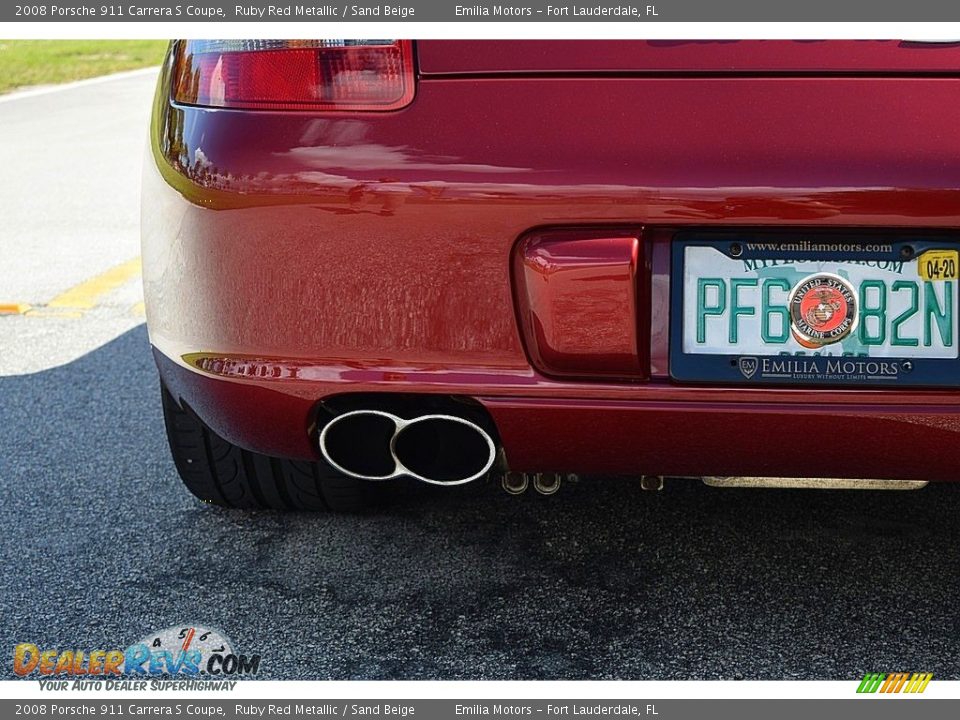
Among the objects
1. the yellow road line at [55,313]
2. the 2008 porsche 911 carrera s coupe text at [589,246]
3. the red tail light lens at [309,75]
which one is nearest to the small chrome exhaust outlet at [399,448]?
the 2008 porsche 911 carrera s coupe text at [589,246]

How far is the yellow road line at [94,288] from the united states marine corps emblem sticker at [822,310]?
336cm

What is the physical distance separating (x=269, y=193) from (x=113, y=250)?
4.01 m

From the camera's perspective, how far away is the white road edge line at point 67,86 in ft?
38.9

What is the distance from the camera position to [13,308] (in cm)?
459

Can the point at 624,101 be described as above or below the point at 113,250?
above

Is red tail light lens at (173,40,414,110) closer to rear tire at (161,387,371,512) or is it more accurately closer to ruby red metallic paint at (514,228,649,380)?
ruby red metallic paint at (514,228,649,380)

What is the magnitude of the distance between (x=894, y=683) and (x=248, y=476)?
1.30 meters

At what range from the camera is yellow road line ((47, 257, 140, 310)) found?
467cm

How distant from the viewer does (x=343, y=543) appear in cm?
254

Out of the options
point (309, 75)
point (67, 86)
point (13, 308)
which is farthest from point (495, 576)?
point (67, 86)

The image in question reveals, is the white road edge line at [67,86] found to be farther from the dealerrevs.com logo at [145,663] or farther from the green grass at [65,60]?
the dealerrevs.com logo at [145,663]
